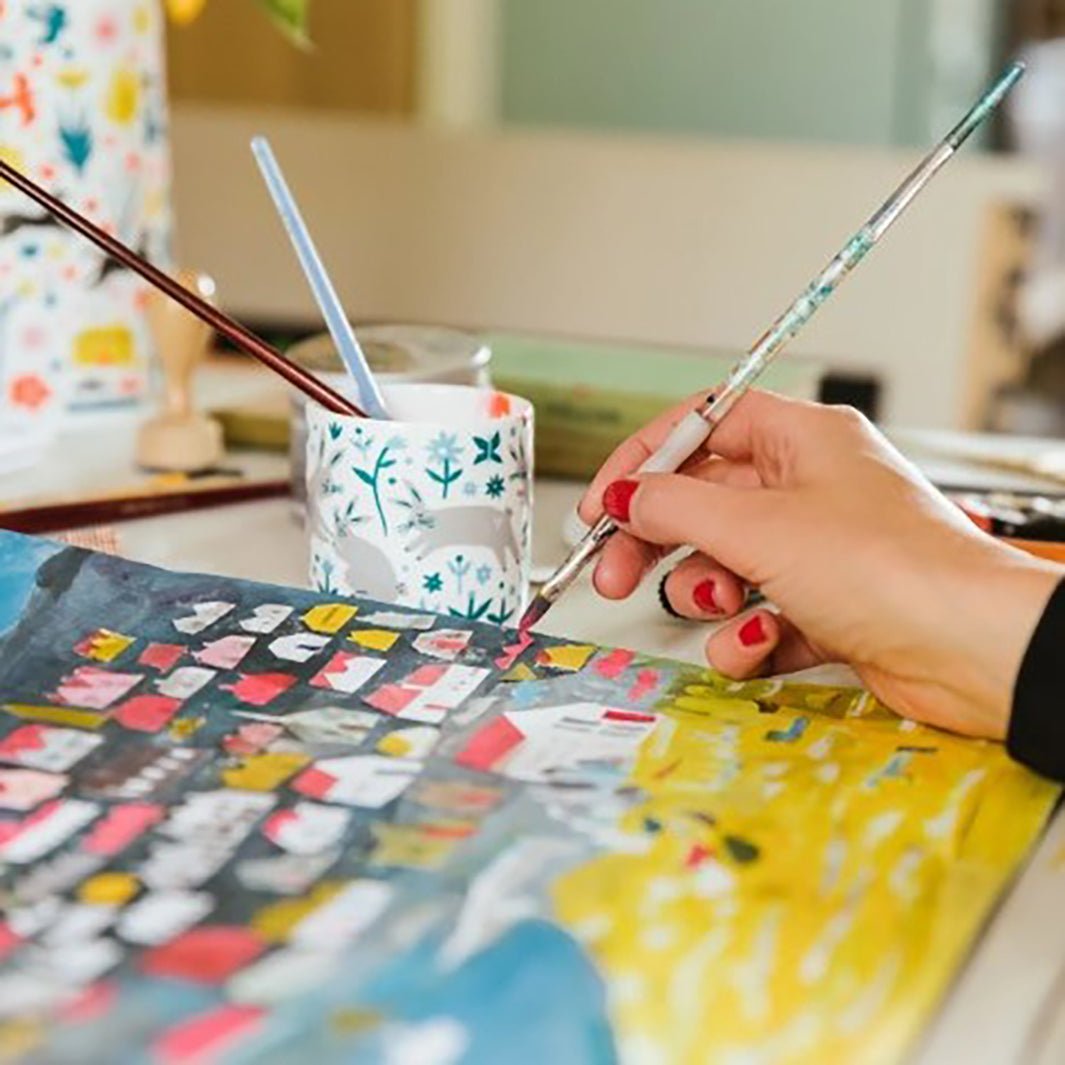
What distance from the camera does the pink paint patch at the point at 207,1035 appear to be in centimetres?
43

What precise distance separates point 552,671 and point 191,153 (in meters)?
1.52

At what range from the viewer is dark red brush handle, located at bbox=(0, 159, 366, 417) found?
76 cm

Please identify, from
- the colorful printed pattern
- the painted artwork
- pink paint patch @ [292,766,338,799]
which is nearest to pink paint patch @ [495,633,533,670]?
the painted artwork

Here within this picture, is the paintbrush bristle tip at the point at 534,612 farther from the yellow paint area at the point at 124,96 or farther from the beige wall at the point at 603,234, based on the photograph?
the beige wall at the point at 603,234

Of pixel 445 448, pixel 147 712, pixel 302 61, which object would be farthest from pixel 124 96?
pixel 302 61

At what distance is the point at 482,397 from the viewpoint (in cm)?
79

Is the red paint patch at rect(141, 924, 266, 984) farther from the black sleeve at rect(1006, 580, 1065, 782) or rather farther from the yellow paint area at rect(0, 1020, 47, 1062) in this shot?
the black sleeve at rect(1006, 580, 1065, 782)

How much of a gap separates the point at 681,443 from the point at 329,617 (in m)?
0.15

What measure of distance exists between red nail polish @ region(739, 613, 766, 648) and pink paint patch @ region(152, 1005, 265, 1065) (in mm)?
275

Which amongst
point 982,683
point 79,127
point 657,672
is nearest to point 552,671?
point 657,672

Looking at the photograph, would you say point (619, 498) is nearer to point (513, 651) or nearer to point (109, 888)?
point (513, 651)

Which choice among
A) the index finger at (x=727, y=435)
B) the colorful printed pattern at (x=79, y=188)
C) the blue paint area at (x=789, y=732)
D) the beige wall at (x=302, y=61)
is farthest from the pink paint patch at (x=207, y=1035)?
the beige wall at (x=302, y=61)

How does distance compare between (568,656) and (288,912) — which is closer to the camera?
(288,912)

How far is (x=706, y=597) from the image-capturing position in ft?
2.43
